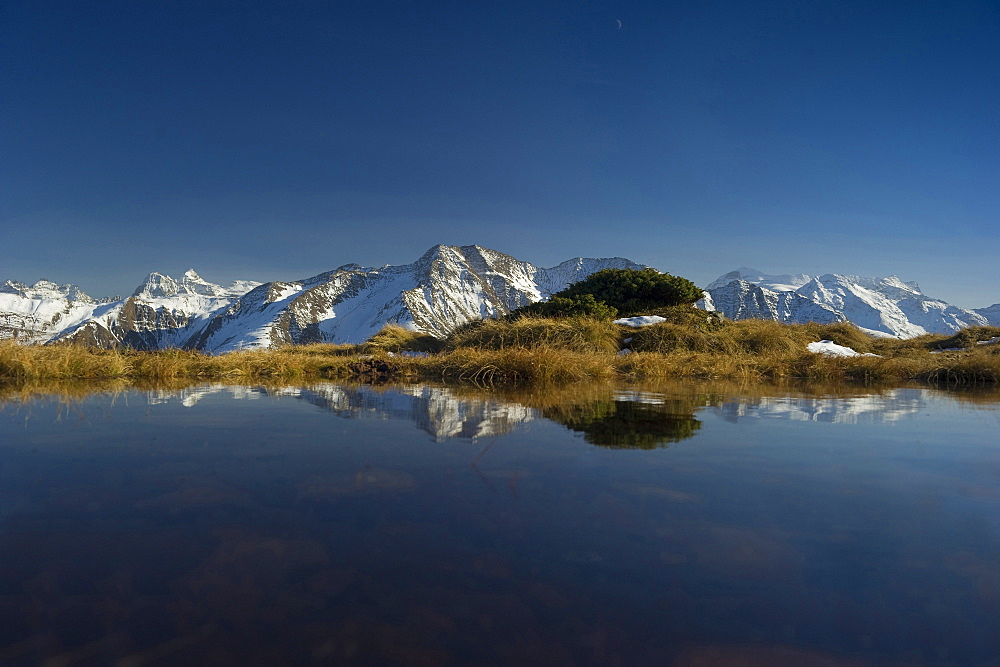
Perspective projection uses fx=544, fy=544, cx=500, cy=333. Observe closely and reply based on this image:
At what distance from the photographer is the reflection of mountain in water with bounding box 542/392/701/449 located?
2.88 meters

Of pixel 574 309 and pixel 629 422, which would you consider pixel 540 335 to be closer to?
pixel 574 309

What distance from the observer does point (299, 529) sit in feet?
4.91

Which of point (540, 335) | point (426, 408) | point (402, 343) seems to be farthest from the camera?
point (402, 343)

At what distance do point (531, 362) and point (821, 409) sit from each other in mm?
3761

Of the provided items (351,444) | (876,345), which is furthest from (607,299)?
(351,444)

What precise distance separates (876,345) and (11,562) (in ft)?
70.5

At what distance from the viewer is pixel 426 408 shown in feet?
14.4

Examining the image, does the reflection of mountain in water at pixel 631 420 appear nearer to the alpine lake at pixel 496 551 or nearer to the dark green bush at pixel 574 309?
the alpine lake at pixel 496 551

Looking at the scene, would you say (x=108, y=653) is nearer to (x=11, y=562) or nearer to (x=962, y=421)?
(x=11, y=562)

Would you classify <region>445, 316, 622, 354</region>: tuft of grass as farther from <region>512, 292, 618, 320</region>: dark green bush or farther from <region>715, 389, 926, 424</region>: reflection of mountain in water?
<region>715, 389, 926, 424</region>: reflection of mountain in water

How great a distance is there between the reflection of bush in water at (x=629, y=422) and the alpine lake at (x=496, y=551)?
0.31ft

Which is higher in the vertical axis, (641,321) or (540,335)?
(641,321)

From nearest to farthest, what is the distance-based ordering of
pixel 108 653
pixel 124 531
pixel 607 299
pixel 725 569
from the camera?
pixel 108 653 < pixel 725 569 < pixel 124 531 < pixel 607 299

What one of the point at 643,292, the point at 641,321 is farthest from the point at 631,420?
the point at 643,292
